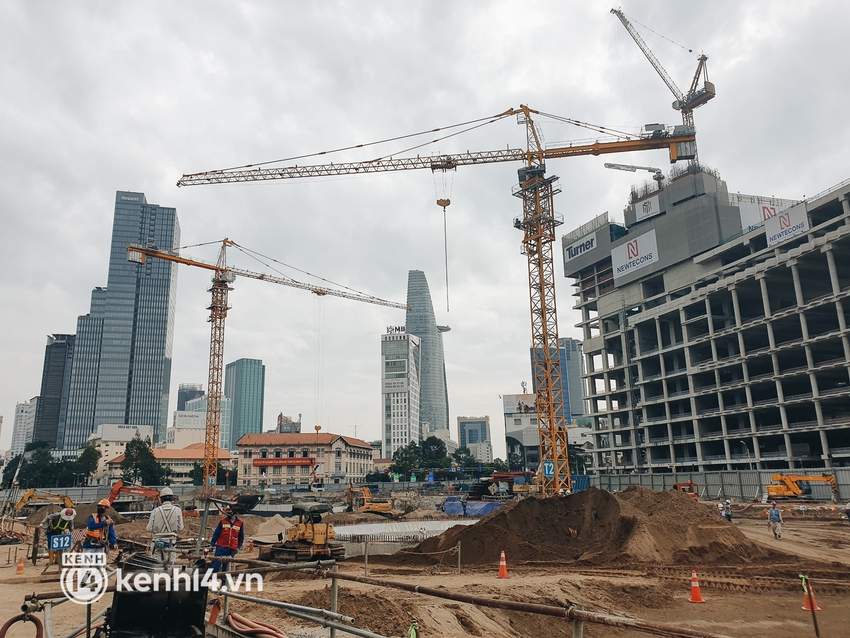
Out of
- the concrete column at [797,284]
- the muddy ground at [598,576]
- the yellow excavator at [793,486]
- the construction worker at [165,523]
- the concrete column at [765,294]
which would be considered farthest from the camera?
the concrete column at [765,294]

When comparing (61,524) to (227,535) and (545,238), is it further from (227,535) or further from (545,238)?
(545,238)

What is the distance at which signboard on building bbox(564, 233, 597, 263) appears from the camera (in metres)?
91.4

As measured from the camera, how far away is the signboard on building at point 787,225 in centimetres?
5763

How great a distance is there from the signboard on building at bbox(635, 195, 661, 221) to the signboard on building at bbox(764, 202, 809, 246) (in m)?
20.7

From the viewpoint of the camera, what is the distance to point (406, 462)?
380 ft

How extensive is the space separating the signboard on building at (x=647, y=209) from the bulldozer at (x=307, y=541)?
73.3 metres

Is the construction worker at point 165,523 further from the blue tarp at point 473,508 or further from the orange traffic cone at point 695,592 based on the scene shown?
the blue tarp at point 473,508

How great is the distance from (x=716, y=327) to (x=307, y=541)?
6357cm

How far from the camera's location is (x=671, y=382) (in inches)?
3017

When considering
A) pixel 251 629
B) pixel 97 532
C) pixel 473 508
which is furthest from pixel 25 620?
pixel 473 508

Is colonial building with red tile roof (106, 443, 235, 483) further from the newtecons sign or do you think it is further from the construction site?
the newtecons sign

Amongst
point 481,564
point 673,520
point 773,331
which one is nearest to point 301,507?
point 481,564

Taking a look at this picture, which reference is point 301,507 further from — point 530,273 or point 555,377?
point 530,273

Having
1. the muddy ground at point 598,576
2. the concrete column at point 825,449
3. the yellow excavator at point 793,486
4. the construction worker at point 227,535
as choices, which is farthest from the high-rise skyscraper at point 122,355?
the construction worker at point 227,535
